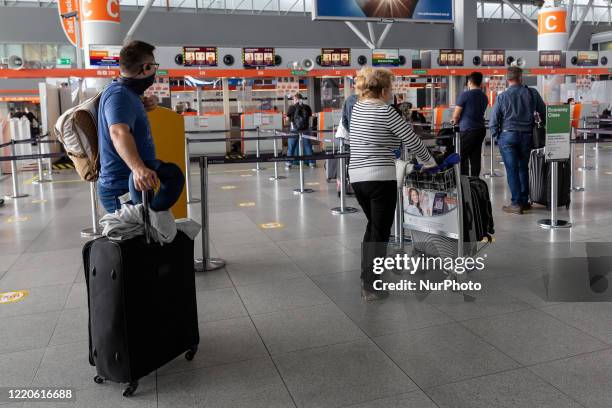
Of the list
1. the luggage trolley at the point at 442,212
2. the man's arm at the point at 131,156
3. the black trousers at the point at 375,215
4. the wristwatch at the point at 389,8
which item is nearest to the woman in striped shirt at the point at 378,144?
the black trousers at the point at 375,215

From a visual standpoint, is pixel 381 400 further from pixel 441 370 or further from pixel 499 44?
pixel 499 44

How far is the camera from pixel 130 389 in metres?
2.68

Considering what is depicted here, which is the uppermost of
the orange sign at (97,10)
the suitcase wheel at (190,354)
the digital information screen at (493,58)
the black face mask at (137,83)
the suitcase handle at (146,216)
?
the orange sign at (97,10)

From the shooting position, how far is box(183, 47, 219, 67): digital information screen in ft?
49.2

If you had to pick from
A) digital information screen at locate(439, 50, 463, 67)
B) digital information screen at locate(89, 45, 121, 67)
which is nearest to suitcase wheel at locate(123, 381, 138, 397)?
digital information screen at locate(89, 45, 121, 67)

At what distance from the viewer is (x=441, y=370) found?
2.79 m

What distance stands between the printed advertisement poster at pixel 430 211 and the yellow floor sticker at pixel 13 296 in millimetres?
2782

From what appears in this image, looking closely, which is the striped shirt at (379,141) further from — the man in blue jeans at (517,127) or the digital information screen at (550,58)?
the digital information screen at (550,58)

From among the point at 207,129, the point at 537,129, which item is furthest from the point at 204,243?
the point at 207,129

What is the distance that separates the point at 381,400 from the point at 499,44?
29164mm

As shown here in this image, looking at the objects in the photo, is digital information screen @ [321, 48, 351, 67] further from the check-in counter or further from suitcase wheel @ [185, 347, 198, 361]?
suitcase wheel @ [185, 347, 198, 361]

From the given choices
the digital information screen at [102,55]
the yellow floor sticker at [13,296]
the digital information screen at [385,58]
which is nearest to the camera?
the yellow floor sticker at [13,296]

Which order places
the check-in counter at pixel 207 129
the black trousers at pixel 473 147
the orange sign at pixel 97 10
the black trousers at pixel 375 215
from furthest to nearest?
the check-in counter at pixel 207 129
the orange sign at pixel 97 10
the black trousers at pixel 473 147
the black trousers at pixel 375 215

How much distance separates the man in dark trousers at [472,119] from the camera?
7.48 metres
